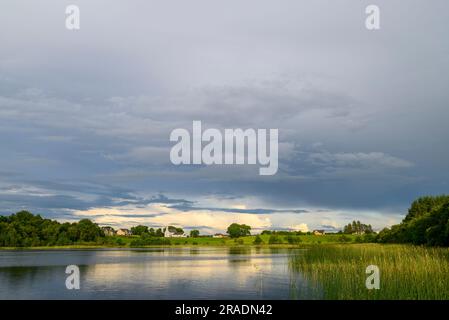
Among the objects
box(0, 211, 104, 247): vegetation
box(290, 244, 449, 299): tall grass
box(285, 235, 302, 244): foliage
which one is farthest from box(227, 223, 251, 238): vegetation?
box(290, 244, 449, 299): tall grass

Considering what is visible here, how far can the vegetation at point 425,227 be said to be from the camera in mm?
42094

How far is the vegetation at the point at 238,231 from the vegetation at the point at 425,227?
62155 millimetres

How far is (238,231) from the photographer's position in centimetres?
13862

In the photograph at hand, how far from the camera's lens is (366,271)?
833 inches

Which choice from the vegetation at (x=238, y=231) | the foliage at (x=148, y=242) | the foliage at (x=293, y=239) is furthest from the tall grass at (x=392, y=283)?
the vegetation at (x=238, y=231)

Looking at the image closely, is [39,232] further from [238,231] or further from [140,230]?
[238,231]

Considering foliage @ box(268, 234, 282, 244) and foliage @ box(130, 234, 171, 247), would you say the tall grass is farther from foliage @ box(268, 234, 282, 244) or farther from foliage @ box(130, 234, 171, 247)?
foliage @ box(130, 234, 171, 247)

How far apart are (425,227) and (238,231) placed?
301ft

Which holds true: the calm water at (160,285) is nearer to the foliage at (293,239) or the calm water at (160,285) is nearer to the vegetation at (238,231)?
the foliage at (293,239)

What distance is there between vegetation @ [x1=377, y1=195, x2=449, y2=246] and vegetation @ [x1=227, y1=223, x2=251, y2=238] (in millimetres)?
62155

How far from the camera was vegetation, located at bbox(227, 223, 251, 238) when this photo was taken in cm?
13812

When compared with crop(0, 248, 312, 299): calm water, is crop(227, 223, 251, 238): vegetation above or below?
below
